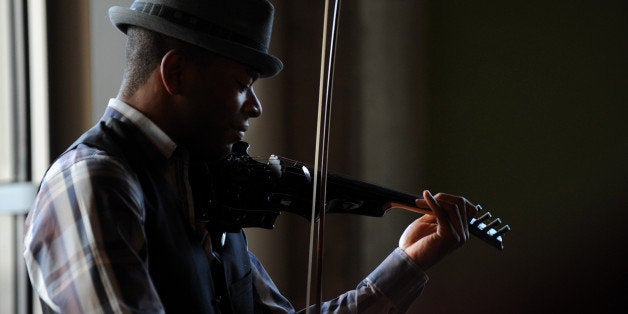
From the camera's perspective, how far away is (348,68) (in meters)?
1.84

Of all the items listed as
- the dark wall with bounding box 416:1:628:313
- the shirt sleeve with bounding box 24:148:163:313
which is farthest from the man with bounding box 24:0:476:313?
the dark wall with bounding box 416:1:628:313

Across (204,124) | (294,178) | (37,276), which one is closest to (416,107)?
(294,178)

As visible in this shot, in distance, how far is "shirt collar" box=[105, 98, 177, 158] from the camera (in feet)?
3.13

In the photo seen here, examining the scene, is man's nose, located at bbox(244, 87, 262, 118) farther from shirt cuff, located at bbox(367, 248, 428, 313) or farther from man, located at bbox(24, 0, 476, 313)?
shirt cuff, located at bbox(367, 248, 428, 313)

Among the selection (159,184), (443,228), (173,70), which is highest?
(173,70)

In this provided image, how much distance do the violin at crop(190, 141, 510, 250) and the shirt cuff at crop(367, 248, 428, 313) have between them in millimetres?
96

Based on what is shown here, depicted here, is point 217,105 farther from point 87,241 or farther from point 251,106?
point 87,241

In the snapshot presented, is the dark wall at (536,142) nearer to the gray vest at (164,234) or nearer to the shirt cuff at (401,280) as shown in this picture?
the shirt cuff at (401,280)

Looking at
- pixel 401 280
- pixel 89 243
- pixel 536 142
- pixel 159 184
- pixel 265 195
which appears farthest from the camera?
pixel 536 142

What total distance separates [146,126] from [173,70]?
0.08 metres

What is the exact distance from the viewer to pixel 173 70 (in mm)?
957

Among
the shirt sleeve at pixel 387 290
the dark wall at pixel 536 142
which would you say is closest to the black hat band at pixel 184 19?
the shirt sleeve at pixel 387 290

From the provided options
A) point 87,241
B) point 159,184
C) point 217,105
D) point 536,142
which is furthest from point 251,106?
point 536,142

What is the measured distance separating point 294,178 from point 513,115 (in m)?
0.85
